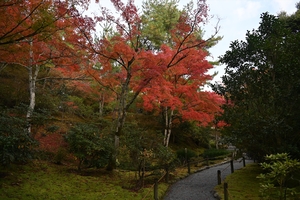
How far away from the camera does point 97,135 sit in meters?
9.55

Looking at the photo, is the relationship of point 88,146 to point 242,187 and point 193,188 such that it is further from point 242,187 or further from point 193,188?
point 242,187

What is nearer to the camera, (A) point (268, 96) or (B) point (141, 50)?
(A) point (268, 96)

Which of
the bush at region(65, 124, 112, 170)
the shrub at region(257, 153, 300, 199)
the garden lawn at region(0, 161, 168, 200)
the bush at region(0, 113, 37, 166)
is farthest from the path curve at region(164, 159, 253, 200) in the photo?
the bush at region(0, 113, 37, 166)

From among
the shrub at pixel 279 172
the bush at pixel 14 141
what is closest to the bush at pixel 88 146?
the bush at pixel 14 141

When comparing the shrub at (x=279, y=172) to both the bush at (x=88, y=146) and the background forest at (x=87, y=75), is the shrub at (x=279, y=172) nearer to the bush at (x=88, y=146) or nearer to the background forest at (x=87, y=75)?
the background forest at (x=87, y=75)

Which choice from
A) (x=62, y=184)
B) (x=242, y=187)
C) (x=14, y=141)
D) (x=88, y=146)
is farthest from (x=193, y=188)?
(x=14, y=141)

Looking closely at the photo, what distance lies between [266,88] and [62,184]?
8.41 meters

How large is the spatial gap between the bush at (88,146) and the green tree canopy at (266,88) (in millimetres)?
5313

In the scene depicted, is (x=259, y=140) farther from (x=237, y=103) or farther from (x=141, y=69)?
(x=141, y=69)

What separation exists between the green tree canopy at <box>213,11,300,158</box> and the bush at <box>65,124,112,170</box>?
17.4ft

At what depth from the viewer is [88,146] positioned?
866cm

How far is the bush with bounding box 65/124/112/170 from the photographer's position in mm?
8742

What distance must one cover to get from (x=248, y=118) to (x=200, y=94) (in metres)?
6.51

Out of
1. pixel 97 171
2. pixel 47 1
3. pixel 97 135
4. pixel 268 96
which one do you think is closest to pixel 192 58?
pixel 268 96
